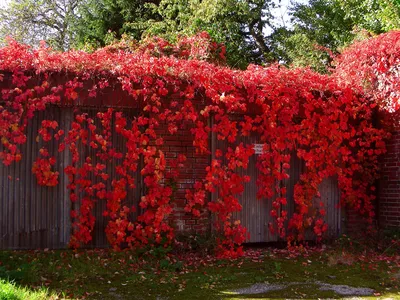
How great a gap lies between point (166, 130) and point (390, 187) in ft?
13.7

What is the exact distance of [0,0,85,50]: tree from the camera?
2269cm

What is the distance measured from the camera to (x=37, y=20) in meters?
23.7

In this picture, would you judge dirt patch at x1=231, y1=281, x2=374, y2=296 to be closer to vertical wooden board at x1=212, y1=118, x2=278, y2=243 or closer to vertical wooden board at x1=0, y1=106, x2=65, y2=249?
vertical wooden board at x1=212, y1=118, x2=278, y2=243

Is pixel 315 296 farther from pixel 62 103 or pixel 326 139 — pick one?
pixel 62 103

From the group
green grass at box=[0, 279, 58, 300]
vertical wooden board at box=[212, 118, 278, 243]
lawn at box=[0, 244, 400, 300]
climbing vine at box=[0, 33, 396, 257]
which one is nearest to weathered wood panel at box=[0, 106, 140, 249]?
climbing vine at box=[0, 33, 396, 257]

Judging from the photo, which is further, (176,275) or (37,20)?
(37,20)

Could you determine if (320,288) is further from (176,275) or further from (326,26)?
(326,26)

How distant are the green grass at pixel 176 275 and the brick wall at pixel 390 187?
1415 mm

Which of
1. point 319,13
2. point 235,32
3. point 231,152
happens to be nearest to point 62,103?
point 231,152

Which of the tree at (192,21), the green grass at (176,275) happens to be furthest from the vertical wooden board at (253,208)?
the tree at (192,21)

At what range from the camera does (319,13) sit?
19500 millimetres

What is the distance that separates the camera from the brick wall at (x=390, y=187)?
8.50m

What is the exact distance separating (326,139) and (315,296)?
3469 mm

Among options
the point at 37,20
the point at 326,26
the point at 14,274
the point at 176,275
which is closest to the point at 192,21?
the point at 326,26
